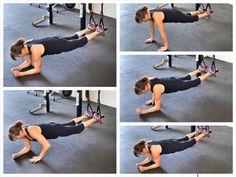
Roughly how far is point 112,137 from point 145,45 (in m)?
0.52

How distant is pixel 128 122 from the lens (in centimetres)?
208

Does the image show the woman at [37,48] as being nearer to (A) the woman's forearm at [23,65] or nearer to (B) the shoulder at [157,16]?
(A) the woman's forearm at [23,65]

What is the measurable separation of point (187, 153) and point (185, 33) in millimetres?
648

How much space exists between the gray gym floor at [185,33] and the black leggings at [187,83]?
0.62 feet

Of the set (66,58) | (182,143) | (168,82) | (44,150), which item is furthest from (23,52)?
(182,143)

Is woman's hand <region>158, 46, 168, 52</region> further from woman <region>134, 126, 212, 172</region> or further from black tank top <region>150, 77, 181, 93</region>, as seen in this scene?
woman <region>134, 126, 212, 172</region>

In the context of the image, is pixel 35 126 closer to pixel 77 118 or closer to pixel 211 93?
pixel 77 118

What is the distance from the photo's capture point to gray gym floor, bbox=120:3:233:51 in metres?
2.10

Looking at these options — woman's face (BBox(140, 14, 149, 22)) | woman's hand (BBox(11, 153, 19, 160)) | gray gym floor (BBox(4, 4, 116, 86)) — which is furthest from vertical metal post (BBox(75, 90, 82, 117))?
woman's face (BBox(140, 14, 149, 22))

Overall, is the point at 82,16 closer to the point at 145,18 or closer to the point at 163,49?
the point at 145,18

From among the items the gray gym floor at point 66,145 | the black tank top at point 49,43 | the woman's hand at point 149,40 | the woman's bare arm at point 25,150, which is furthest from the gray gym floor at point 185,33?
the woman's bare arm at point 25,150

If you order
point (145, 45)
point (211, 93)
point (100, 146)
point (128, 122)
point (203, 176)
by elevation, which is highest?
point (145, 45)

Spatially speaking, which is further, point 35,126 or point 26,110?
point 26,110

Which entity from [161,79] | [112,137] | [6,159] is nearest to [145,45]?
[161,79]
